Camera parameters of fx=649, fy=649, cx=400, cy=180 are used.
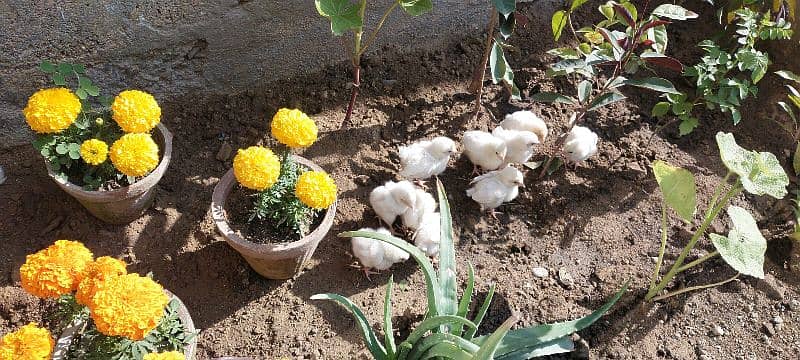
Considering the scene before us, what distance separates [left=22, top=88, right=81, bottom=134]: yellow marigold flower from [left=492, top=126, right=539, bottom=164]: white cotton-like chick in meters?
1.44

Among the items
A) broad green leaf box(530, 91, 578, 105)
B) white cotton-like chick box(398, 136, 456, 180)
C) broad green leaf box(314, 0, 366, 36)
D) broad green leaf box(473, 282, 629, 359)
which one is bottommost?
broad green leaf box(473, 282, 629, 359)

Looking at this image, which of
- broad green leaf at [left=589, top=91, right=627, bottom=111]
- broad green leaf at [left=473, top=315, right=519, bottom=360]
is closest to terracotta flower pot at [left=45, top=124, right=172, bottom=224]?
broad green leaf at [left=473, top=315, right=519, bottom=360]

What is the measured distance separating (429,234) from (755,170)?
1.03m

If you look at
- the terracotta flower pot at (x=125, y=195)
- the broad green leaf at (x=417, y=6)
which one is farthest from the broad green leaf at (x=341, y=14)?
the terracotta flower pot at (x=125, y=195)

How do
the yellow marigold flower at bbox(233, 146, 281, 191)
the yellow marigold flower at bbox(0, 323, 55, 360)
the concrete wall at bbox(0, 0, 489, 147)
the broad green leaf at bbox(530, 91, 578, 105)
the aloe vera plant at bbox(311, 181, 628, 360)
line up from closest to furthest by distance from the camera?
the yellow marigold flower at bbox(0, 323, 55, 360), the aloe vera plant at bbox(311, 181, 628, 360), the yellow marigold flower at bbox(233, 146, 281, 191), the concrete wall at bbox(0, 0, 489, 147), the broad green leaf at bbox(530, 91, 578, 105)

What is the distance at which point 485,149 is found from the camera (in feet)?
7.86

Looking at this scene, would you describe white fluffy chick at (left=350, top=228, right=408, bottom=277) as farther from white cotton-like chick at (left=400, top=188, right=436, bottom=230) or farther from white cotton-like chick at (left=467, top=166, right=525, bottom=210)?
white cotton-like chick at (left=467, top=166, right=525, bottom=210)

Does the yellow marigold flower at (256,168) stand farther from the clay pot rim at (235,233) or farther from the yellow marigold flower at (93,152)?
the yellow marigold flower at (93,152)

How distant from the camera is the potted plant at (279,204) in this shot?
6.15 ft

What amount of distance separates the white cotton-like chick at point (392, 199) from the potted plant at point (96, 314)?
0.79 metres

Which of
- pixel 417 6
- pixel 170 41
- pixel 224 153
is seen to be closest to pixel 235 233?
pixel 224 153

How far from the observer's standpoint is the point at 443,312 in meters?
1.87

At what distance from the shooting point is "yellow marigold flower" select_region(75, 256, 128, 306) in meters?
1.51

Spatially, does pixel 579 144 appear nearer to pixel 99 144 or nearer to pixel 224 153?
pixel 224 153
